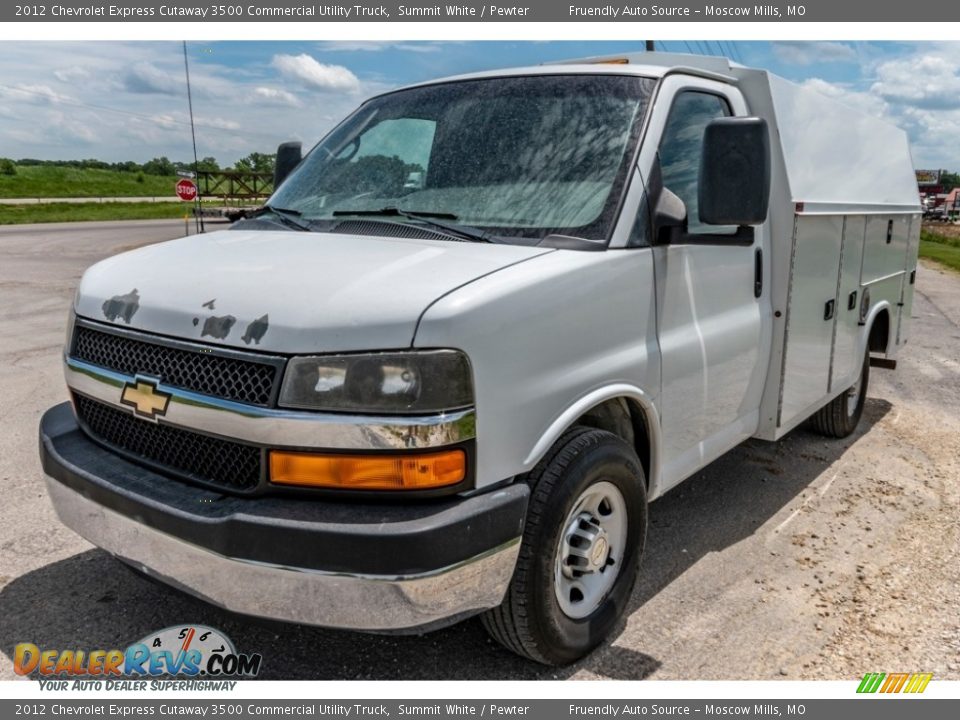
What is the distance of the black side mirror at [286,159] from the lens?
4766mm

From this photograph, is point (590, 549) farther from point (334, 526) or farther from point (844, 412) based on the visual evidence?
point (844, 412)

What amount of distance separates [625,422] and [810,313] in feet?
5.88

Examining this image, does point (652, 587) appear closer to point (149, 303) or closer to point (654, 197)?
point (654, 197)

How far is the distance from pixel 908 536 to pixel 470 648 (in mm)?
2653

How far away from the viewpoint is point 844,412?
5.95m

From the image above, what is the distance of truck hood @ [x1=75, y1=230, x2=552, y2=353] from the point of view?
243 centimetres

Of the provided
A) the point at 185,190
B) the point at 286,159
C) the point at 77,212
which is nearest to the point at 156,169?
the point at 77,212

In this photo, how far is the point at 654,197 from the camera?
3279 mm

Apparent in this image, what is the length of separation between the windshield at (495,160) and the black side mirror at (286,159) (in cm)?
80

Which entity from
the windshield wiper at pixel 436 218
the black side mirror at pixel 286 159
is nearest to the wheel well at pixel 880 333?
the windshield wiper at pixel 436 218

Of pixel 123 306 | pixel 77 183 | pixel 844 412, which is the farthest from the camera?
pixel 77 183

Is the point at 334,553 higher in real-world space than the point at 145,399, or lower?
lower

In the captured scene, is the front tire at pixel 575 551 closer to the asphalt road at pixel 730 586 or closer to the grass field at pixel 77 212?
the asphalt road at pixel 730 586

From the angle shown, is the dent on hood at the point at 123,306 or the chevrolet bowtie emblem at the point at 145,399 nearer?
the chevrolet bowtie emblem at the point at 145,399
